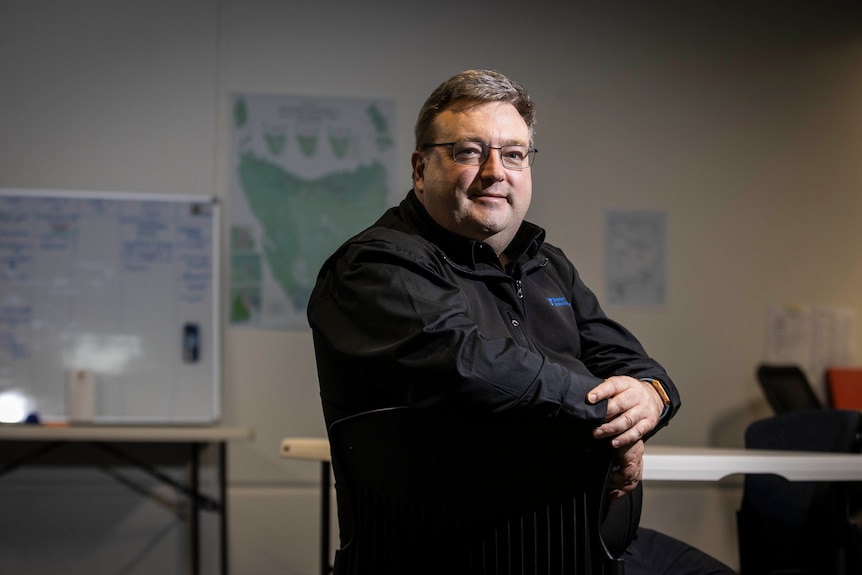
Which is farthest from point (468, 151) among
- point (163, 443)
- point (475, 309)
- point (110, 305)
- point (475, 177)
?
point (163, 443)

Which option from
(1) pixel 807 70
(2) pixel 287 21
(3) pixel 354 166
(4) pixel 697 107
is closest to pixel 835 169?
(1) pixel 807 70

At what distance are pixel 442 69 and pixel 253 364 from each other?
5.37 feet

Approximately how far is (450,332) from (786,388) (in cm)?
312

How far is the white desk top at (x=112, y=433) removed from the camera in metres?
3.25

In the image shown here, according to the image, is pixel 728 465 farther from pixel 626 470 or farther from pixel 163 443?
pixel 163 443

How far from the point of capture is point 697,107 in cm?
427

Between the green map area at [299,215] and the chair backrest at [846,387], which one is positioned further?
the chair backrest at [846,387]

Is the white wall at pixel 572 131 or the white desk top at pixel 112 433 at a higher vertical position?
the white wall at pixel 572 131

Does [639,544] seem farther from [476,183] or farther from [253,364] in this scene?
[253,364]

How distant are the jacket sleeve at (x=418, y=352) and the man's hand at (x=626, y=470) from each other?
15 cm

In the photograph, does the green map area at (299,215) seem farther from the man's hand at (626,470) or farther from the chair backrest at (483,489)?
the chair backrest at (483,489)

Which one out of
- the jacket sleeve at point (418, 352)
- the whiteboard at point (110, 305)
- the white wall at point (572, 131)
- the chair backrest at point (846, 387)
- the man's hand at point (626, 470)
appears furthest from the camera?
the chair backrest at point (846, 387)

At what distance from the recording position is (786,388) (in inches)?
155

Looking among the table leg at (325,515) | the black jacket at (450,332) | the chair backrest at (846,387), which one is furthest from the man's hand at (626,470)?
the chair backrest at (846,387)
